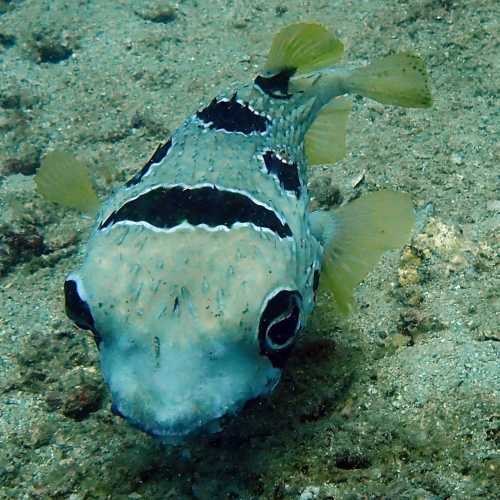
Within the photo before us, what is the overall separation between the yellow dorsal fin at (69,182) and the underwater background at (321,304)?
970 millimetres

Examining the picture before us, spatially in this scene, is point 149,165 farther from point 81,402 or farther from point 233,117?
point 81,402

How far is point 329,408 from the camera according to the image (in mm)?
2842

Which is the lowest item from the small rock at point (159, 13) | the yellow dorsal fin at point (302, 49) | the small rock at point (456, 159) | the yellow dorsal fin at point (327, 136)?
the small rock at point (159, 13)

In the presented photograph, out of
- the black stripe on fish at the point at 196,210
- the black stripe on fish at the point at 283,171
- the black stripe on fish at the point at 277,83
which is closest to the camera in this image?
the black stripe on fish at the point at 196,210

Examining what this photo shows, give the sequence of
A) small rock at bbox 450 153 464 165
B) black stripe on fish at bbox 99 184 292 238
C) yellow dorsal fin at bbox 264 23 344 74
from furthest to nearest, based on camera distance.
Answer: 1. small rock at bbox 450 153 464 165
2. yellow dorsal fin at bbox 264 23 344 74
3. black stripe on fish at bbox 99 184 292 238

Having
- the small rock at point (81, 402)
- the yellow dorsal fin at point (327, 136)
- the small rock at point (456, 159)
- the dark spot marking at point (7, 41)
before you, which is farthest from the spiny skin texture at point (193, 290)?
the dark spot marking at point (7, 41)

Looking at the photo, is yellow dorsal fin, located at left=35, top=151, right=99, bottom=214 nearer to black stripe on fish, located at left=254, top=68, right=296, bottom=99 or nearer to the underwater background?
Answer: the underwater background

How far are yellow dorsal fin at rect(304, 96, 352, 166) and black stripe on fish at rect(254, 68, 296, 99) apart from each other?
409mm

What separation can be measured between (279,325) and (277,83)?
6.41 ft

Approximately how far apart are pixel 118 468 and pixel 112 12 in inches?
268

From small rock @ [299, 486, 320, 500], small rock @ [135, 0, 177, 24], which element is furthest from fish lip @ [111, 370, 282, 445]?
small rock @ [135, 0, 177, 24]

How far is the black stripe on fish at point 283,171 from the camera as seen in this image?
2803mm

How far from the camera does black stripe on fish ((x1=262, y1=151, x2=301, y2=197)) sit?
2803mm

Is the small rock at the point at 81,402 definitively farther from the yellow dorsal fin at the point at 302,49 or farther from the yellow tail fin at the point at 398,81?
the yellow tail fin at the point at 398,81
